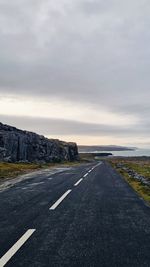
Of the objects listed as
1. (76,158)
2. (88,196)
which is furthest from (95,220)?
(76,158)

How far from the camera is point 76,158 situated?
116m

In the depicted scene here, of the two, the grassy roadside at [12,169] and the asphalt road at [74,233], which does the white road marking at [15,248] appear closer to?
the asphalt road at [74,233]

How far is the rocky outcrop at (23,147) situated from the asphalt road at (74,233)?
48.1m

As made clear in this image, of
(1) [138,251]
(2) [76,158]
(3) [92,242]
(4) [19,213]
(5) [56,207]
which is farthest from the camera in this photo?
(2) [76,158]

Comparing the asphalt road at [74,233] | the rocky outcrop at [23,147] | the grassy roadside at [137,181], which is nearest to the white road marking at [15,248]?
the asphalt road at [74,233]

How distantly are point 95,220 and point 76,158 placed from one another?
4185 inches

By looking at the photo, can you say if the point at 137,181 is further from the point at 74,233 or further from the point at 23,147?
the point at 23,147

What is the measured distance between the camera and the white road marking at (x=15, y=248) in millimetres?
5884

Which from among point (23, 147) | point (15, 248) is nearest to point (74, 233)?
point (15, 248)

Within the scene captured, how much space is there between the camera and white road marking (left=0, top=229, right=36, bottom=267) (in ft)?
19.3

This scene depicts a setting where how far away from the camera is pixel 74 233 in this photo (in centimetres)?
799

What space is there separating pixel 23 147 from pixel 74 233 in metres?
64.2

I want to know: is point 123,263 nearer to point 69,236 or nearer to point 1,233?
point 69,236

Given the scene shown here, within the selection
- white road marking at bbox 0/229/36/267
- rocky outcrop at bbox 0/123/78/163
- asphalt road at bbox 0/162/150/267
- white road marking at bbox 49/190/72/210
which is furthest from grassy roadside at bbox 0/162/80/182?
white road marking at bbox 0/229/36/267
